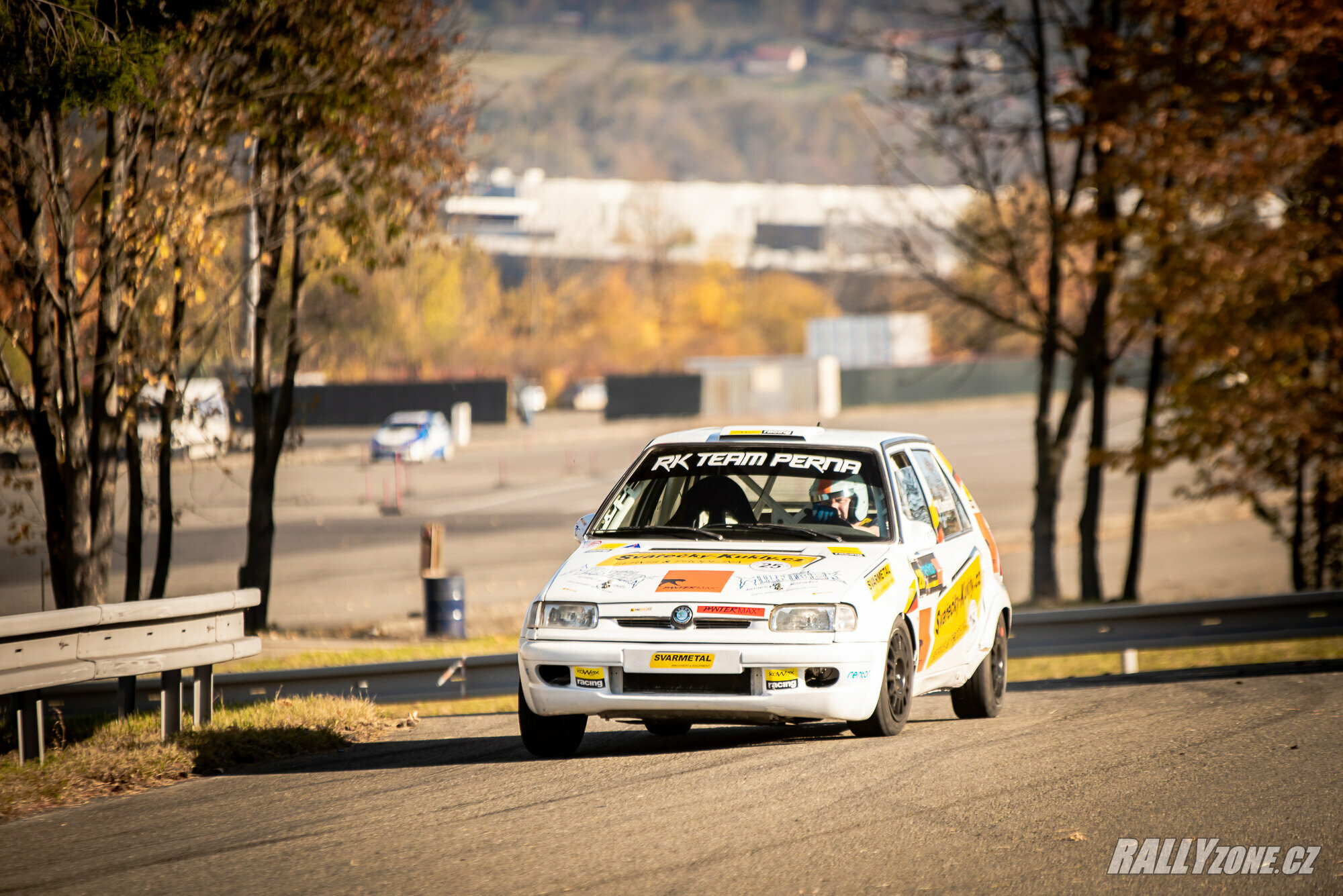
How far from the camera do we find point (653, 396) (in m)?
70.8

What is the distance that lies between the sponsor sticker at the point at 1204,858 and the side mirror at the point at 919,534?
2.71 metres

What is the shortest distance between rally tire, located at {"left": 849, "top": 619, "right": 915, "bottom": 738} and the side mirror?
0.59m

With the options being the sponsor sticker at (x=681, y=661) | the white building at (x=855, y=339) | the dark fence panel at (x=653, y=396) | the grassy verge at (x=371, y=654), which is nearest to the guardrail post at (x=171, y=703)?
the sponsor sticker at (x=681, y=661)

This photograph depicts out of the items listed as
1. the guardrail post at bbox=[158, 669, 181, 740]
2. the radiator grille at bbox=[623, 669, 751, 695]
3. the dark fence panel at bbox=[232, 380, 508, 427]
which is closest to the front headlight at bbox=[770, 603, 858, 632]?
the radiator grille at bbox=[623, 669, 751, 695]

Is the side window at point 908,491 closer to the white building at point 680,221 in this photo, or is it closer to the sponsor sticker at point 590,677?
the sponsor sticker at point 590,677

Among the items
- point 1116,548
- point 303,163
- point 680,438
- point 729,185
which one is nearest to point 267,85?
point 303,163

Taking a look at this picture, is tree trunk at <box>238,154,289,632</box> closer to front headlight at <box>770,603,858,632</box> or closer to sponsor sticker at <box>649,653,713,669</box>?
sponsor sticker at <box>649,653,713,669</box>

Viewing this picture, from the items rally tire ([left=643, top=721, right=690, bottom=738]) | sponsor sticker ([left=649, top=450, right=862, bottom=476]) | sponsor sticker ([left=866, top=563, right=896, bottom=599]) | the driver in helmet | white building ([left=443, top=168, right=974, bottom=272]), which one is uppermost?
white building ([left=443, top=168, right=974, bottom=272])

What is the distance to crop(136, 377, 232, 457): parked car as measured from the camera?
1446 cm

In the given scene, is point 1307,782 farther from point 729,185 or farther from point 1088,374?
point 729,185

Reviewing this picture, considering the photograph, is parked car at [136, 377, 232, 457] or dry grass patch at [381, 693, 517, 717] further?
parked car at [136, 377, 232, 457]

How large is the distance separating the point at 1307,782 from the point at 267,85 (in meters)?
9.73

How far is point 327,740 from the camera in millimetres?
8516

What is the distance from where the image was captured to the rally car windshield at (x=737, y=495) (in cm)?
818
